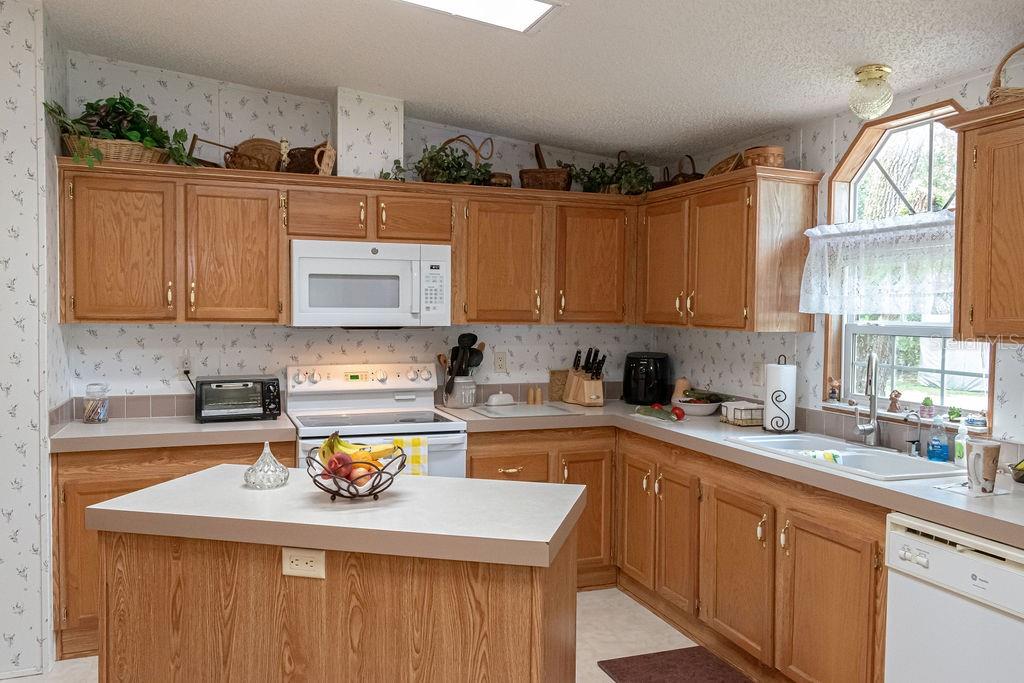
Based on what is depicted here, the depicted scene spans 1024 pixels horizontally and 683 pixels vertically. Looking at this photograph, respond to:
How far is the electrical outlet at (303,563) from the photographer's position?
192cm

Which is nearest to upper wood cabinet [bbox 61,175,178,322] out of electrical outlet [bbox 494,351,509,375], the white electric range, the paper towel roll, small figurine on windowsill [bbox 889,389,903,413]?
the white electric range

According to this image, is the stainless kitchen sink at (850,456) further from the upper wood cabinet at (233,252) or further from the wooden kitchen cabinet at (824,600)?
the upper wood cabinet at (233,252)

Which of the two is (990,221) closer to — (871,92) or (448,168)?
(871,92)

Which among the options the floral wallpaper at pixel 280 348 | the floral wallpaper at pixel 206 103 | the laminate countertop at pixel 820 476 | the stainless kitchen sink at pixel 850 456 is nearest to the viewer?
the laminate countertop at pixel 820 476

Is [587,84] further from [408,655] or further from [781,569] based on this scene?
[408,655]

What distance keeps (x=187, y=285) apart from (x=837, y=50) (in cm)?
297

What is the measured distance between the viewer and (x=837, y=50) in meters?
2.78

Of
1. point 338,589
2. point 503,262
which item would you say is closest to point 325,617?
point 338,589

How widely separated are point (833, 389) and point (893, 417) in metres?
0.39

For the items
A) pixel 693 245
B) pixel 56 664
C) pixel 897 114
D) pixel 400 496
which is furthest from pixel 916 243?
pixel 56 664

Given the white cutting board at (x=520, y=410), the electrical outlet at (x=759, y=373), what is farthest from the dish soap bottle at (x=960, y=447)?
the white cutting board at (x=520, y=410)

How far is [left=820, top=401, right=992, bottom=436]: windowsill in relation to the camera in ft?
9.21

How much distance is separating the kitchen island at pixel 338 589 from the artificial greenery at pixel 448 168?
91.9 inches

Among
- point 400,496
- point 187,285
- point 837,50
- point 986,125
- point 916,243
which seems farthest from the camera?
point 187,285
